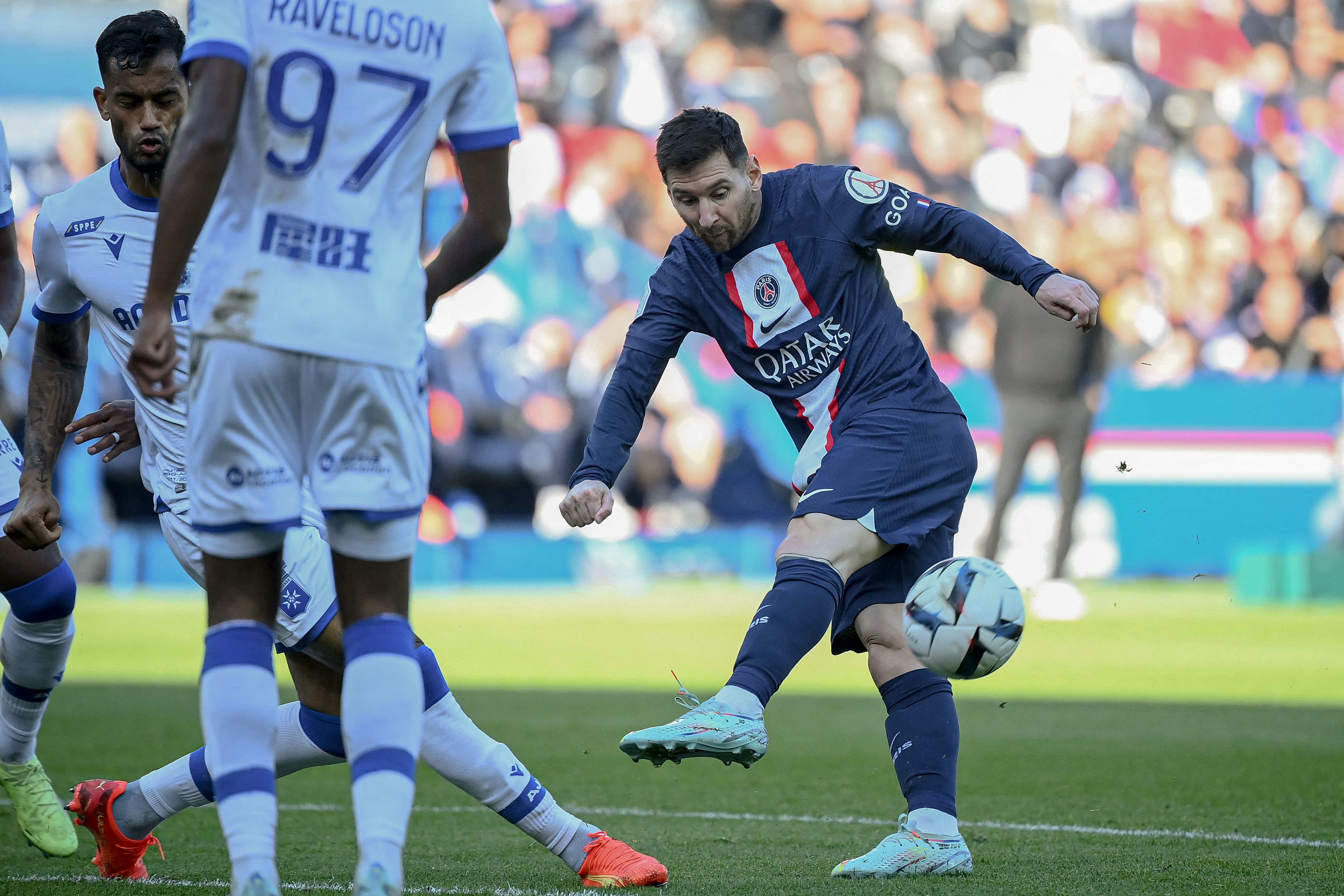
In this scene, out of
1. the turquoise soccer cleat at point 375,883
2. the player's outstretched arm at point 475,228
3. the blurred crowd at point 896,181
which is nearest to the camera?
the turquoise soccer cleat at point 375,883

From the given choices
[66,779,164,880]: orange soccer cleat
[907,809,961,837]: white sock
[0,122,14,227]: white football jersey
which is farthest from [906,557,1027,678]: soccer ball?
[0,122,14,227]: white football jersey

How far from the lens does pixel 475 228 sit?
297 cm

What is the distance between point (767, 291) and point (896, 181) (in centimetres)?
1264

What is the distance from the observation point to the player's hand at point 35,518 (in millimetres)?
3875

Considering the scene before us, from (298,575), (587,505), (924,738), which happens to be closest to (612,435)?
(587,505)

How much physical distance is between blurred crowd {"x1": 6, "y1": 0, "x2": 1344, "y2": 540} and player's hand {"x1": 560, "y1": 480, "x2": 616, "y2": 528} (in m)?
12.8

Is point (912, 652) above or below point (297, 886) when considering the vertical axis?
above

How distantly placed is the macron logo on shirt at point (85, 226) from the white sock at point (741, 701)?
1907 mm

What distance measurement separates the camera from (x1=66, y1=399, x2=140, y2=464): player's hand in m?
3.91

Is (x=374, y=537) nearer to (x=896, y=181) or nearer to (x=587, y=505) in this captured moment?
(x=587, y=505)

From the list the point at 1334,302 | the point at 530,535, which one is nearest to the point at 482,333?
the point at 530,535

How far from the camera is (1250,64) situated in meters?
21.4

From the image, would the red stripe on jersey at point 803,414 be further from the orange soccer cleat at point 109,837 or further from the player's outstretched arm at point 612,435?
the orange soccer cleat at point 109,837

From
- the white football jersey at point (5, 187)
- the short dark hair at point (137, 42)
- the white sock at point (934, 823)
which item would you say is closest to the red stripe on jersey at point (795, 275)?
the white sock at point (934, 823)
